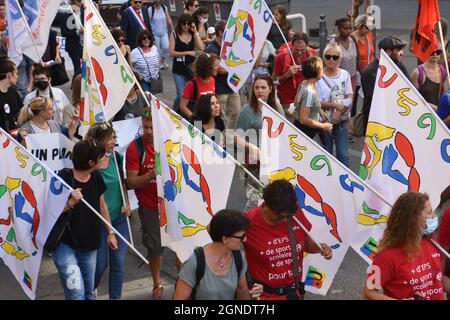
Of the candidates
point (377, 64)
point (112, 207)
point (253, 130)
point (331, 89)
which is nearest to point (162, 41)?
point (377, 64)

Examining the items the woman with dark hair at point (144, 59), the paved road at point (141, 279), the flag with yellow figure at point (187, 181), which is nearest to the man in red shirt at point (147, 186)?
the paved road at point (141, 279)

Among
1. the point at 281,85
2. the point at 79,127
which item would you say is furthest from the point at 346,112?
the point at 79,127

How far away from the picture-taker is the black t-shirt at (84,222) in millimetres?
6398

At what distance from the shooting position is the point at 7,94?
9.36 meters

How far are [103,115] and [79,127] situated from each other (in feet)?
3.33

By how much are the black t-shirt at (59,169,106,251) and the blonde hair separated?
1852mm

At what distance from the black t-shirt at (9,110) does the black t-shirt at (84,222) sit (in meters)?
2.92

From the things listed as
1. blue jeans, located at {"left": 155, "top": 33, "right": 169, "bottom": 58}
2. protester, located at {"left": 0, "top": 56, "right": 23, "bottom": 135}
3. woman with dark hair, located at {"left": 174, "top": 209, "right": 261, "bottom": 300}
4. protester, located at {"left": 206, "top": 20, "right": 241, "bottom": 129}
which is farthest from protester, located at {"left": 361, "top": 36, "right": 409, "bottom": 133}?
blue jeans, located at {"left": 155, "top": 33, "right": 169, "bottom": 58}

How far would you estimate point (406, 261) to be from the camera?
16.7 feet

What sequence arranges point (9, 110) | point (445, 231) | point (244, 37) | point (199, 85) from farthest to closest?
point (244, 37), point (199, 85), point (9, 110), point (445, 231)

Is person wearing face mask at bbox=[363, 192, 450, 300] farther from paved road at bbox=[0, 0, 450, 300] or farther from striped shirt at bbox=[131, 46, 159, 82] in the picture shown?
striped shirt at bbox=[131, 46, 159, 82]

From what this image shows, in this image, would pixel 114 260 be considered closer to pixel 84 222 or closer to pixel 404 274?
pixel 84 222

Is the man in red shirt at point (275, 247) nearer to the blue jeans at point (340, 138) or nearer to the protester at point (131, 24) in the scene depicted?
the blue jeans at point (340, 138)

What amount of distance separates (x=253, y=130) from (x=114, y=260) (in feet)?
5.59
